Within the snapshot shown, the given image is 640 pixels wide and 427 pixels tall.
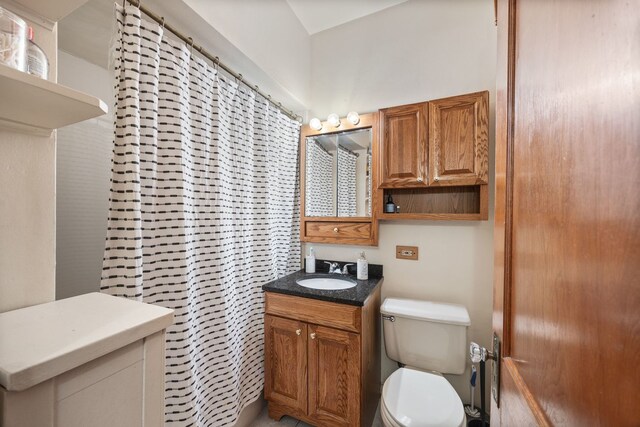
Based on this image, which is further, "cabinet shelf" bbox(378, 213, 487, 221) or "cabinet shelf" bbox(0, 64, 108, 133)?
"cabinet shelf" bbox(378, 213, 487, 221)

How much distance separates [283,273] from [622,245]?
72.9 inches

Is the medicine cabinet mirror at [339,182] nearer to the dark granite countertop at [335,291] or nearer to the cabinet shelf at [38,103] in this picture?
the dark granite countertop at [335,291]

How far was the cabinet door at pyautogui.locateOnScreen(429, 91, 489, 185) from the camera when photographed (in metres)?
1.46

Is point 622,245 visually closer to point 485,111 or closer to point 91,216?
point 485,111

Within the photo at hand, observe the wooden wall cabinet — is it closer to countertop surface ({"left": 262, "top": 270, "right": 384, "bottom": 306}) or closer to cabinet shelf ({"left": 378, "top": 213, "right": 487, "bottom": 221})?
cabinet shelf ({"left": 378, "top": 213, "right": 487, "bottom": 221})

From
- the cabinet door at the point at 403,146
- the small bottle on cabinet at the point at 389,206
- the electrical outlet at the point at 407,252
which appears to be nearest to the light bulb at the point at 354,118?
the cabinet door at the point at 403,146

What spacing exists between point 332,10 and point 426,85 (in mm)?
934

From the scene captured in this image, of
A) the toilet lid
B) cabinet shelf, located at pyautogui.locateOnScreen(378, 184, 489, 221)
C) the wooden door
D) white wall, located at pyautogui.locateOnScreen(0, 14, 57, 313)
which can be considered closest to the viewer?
the wooden door

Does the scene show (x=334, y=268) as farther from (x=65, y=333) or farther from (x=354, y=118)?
(x=65, y=333)

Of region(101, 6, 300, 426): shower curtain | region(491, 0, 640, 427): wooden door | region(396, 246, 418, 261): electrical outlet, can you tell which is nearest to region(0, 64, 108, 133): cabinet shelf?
region(101, 6, 300, 426): shower curtain

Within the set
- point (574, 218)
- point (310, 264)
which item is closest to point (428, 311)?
point (310, 264)

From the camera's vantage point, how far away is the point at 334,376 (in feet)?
4.75

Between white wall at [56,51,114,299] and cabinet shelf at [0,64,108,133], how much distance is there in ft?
2.42

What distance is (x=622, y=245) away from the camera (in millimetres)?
273
